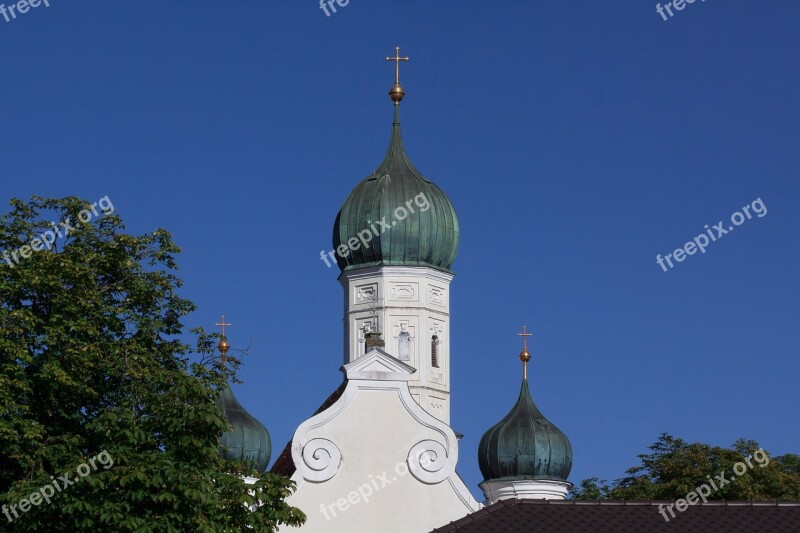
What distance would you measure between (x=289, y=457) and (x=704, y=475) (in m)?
16.2

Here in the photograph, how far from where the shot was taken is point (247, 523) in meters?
29.7

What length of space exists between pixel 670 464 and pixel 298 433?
66.0 feet

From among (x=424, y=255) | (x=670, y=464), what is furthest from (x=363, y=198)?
(x=670, y=464)

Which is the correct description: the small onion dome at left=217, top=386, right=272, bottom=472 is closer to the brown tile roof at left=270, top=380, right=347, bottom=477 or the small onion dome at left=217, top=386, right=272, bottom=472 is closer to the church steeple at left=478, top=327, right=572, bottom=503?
the brown tile roof at left=270, top=380, right=347, bottom=477

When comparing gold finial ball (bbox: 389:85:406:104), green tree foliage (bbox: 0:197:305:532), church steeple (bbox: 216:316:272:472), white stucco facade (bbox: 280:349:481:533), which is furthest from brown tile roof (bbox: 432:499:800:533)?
gold finial ball (bbox: 389:85:406:104)

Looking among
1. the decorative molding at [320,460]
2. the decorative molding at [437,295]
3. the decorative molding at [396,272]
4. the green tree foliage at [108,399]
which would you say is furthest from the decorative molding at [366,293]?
the green tree foliage at [108,399]

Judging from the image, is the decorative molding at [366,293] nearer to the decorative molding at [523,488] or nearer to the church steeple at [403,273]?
the church steeple at [403,273]

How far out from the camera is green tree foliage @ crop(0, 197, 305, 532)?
28.8 m

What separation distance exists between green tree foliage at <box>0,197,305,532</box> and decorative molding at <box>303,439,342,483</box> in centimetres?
843

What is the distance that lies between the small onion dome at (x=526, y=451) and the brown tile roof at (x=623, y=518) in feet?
72.1

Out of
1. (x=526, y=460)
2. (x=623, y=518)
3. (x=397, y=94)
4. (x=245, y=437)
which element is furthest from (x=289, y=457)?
(x=623, y=518)

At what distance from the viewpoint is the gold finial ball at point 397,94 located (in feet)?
190

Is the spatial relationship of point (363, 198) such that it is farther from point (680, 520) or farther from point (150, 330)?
point (680, 520)

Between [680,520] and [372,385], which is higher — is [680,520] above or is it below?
below
